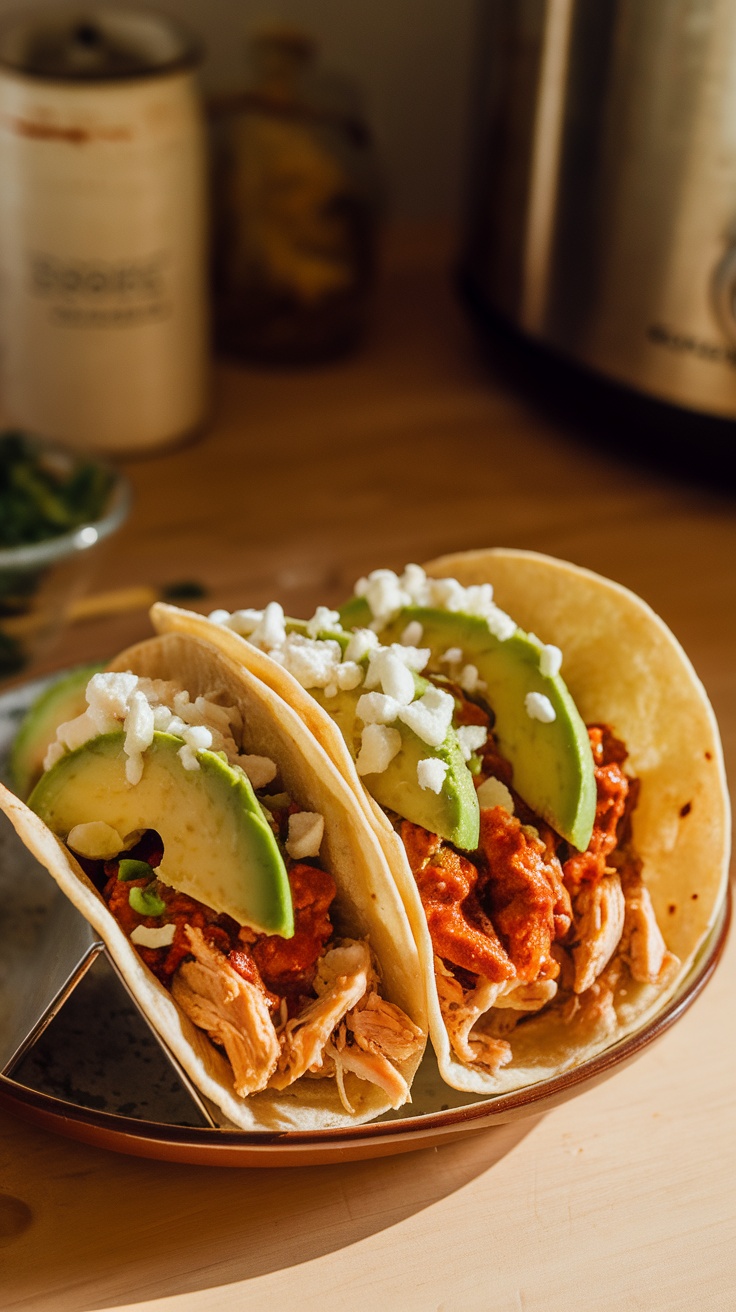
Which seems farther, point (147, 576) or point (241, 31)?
point (241, 31)

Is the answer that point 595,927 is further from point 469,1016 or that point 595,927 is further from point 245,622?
point 245,622

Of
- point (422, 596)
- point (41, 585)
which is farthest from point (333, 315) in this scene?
point (422, 596)

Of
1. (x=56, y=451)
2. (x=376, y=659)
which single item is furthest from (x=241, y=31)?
(x=376, y=659)

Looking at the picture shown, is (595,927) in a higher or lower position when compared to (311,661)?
lower

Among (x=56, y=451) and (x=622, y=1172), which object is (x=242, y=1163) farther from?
(x=56, y=451)

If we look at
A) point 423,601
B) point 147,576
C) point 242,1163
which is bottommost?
point 147,576
